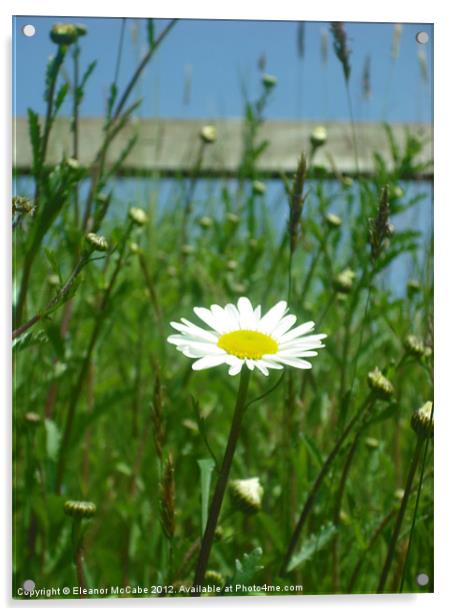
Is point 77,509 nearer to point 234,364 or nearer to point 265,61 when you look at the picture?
point 234,364

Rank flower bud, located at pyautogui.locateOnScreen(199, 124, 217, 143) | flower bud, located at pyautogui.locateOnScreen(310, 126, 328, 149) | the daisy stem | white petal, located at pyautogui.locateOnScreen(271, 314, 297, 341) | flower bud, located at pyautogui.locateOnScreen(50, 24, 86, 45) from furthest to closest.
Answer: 1. flower bud, located at pyautogui.locateOnScreen(199, 124, 217, 143)
2. flower bud, located at pyautogui.locateOnScreen(310, 126, 328, 149)
3. flower bud, located at pyautogui.locateOnScreen(50, 24, 86, 45)
4. white petal, located at pyautogui.locateOnScreen(271, 314, 297, 341)
5. the daisy stem

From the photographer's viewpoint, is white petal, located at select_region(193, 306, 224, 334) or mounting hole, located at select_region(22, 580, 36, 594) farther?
mounting hole, located at select_region(22, 580, 36, 594)

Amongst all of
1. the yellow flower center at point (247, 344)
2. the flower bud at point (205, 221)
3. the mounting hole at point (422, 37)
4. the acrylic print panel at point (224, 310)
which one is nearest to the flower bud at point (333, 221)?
the acrylic print panel at point (224, 310)

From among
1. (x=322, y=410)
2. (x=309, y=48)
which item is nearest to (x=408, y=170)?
(x=309, y=48)

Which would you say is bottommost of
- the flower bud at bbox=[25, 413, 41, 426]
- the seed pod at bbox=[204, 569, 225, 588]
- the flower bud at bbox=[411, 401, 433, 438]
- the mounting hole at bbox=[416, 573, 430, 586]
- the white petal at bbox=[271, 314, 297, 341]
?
the mounting hole at bbox=[416, 573, 430, 586]

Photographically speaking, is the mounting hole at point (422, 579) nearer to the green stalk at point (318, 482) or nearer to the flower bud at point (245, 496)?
the green stalk at point (318, 482)

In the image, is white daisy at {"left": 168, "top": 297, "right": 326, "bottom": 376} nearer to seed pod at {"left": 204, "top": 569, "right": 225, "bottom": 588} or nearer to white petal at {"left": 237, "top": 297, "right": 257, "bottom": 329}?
white petal at {"left": 237, "top": 297, "right": 257, "bottom": 329}

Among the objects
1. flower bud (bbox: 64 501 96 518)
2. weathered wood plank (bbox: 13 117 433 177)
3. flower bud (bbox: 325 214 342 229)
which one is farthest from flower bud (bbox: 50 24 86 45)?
flower bud (bbox: 64 501 96 518)
